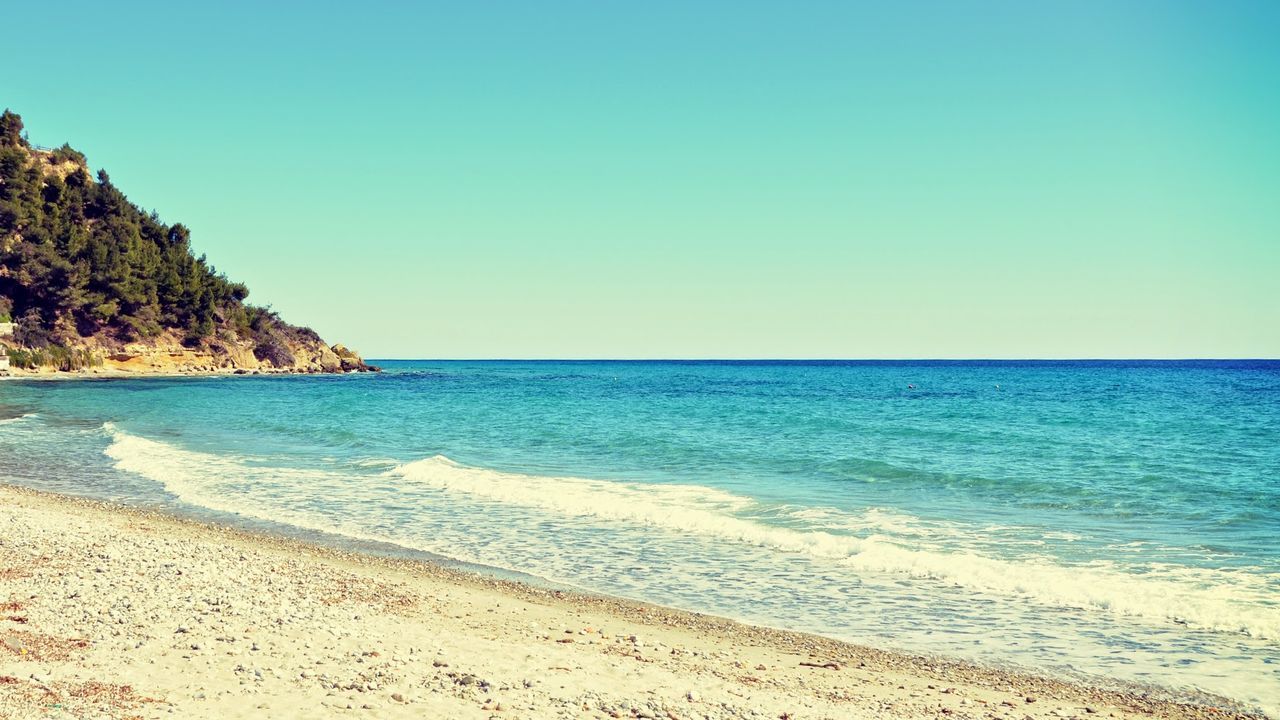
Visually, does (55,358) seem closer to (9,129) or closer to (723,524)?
(9,129)

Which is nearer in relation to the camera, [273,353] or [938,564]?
[938,564]

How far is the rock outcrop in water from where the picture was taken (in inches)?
2849

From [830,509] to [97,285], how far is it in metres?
80.2

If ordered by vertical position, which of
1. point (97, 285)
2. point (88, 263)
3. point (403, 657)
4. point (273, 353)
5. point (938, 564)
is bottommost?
point (938, 564)

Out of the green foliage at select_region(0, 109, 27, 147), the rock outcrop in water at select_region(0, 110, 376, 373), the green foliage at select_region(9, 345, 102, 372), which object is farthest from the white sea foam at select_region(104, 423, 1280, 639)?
the green foliage at select_region(0, 109, 27, 147)

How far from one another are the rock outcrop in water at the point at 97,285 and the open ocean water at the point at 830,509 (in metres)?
45.8

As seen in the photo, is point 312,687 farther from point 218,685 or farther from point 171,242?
point 171,242

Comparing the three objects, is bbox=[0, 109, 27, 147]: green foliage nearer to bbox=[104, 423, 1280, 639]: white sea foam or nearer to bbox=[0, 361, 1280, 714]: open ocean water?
bbox=[0, 361, 1280, 714]: open ocean water

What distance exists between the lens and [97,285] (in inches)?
3012

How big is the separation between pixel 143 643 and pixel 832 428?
29.3m

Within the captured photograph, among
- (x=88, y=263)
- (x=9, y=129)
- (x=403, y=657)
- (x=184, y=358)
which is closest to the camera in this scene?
(x=403, y=657)

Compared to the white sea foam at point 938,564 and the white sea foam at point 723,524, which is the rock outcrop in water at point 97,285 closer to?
the white sea foam at point 723,524

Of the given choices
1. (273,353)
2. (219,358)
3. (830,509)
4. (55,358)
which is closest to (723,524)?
(830,509)

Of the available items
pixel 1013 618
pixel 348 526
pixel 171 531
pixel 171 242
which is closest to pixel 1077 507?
pixel 1013 618
